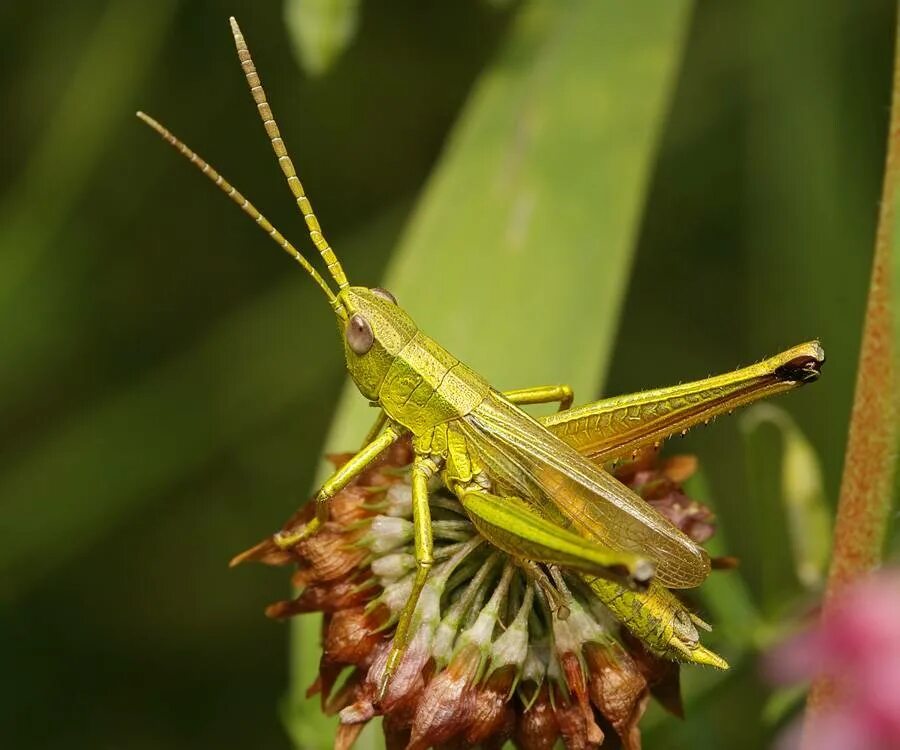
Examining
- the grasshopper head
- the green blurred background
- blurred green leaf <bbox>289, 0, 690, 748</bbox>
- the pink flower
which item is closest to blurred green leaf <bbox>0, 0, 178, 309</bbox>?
the green blurred background

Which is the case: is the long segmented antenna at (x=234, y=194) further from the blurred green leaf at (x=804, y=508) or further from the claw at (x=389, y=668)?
the blurred green leaf at (x=804, y=508)

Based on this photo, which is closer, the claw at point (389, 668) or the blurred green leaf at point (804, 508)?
the claw at point (389, 668)

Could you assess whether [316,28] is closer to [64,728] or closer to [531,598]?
[531,598]

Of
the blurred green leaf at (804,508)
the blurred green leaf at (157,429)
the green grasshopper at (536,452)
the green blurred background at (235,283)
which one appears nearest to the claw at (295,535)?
the green grasshopper at (536,452)

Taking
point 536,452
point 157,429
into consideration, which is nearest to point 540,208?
point 536,452

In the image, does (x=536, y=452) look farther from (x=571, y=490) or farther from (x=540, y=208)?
(x=540, y=208)

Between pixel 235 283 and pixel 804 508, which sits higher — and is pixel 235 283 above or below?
above
